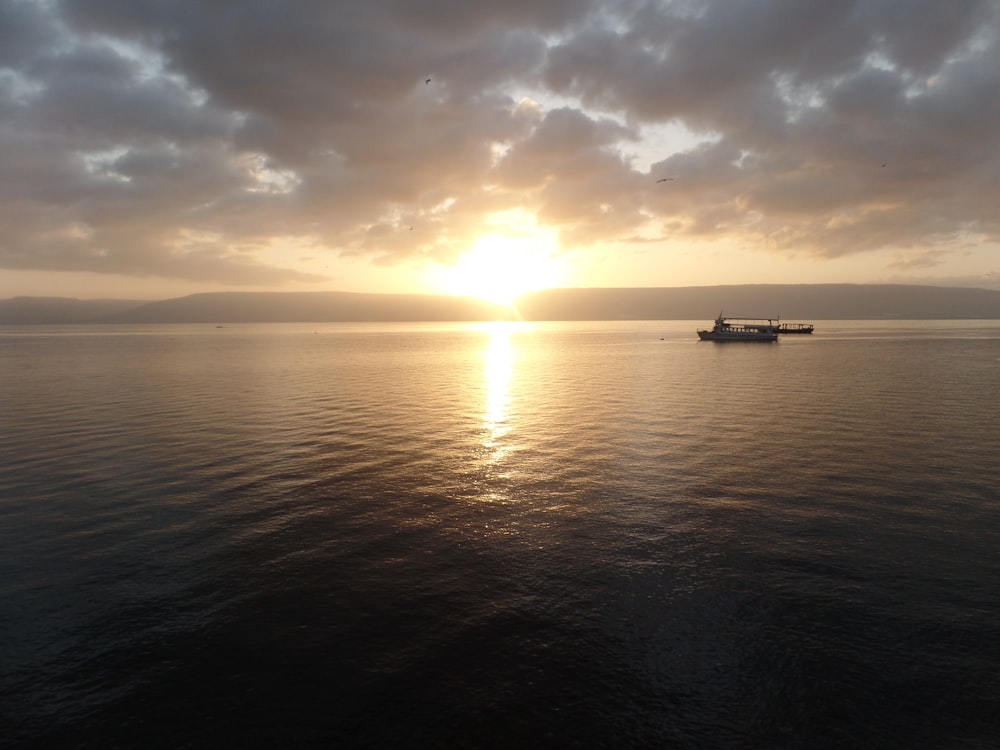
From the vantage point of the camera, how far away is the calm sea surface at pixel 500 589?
658 inches

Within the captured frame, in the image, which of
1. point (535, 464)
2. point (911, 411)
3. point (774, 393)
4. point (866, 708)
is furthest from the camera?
point (774, 393)

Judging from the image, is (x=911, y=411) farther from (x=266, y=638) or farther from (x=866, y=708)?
(x=266, y=638)

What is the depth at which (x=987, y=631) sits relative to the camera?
2016 centimetres

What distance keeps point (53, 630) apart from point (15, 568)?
281 inches

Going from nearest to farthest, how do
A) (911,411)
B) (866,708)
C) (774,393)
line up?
(866,708) < (911,411) < (774,393)

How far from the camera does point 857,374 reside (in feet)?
338

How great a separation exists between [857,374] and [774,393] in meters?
34.5

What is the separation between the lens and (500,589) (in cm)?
2345

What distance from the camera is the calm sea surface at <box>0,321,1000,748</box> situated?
16.7 m

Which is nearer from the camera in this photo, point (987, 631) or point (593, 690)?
point (593, 690)

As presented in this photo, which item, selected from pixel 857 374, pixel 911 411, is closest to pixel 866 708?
pixel 911 411

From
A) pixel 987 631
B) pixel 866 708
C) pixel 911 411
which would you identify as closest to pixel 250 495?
pixel 866 708

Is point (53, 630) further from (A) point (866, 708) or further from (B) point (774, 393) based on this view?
(B) point (774, 393)

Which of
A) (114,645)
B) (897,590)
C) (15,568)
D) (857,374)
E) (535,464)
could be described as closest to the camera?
(114,645)
